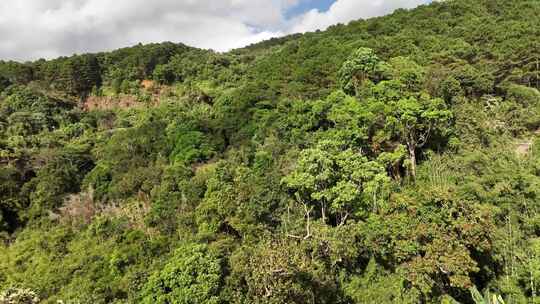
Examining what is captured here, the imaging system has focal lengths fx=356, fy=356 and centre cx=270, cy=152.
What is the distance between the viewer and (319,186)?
778 inches

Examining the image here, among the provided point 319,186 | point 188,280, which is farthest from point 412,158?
point 188,280

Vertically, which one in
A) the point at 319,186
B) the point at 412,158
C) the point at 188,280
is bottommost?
the point at 188,280

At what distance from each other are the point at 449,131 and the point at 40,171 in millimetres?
32744

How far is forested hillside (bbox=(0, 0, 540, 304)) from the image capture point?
14711 millimetres

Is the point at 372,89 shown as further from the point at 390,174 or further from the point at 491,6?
the point at 491,6

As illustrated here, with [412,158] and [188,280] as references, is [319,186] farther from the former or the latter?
[188,280]

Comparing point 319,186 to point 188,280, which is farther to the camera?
point 319,186

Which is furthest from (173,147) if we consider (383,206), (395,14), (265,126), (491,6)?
(491,6)

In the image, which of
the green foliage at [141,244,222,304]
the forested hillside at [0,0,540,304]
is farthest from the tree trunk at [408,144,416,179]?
the green foliage at [141,244,222,304]

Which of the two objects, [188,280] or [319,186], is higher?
[319,186]

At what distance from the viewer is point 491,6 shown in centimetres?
4166

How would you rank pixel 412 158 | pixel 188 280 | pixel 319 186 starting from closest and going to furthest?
1. pixel 188 280
2. pixel 319 186
3. pixel 412 158

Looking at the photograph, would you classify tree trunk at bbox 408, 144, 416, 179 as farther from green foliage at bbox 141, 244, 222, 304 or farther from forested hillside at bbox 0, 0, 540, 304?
green foliage at bbox 141, 244, 222, 304

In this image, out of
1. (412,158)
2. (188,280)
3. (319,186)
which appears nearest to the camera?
(188,280)
